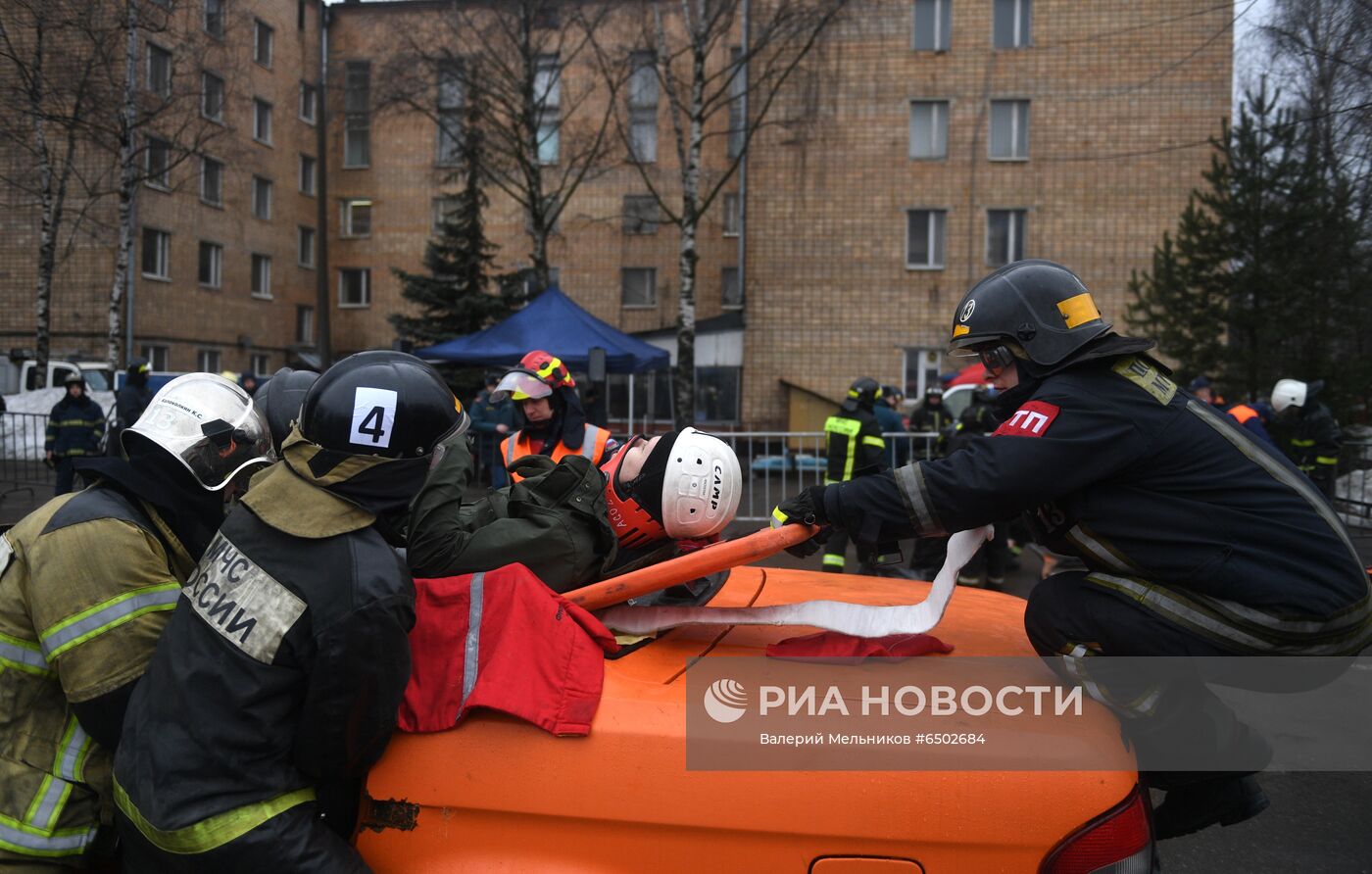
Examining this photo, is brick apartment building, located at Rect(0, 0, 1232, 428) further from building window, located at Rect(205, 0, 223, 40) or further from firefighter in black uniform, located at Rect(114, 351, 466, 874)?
firefighter in black uniform, located at Rect(114, 351, 466, 874)

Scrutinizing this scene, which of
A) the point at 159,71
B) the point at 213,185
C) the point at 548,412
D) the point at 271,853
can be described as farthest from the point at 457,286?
the point at 271,853

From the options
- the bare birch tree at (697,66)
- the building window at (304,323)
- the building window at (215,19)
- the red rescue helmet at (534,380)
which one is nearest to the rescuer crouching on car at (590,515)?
the red rescue helmet at (534,380)

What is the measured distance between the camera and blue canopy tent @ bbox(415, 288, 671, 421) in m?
14.9

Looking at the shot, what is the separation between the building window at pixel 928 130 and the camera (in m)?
23.4

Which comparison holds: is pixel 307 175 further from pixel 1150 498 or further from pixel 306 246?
pixel 1150 498

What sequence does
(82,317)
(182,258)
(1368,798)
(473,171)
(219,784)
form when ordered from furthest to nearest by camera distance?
(182,258) → (82,317) → (473,171) → (1368,798) → (219,784)

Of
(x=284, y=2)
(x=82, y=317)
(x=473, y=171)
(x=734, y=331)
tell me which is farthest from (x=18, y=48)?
(x=284, y=2)

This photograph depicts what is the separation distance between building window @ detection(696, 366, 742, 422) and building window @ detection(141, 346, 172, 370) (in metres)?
15.4

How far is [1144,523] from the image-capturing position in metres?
2.04

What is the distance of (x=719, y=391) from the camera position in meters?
23.9

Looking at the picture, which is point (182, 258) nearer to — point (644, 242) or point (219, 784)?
point (644, 242)

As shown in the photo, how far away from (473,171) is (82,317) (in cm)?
1170

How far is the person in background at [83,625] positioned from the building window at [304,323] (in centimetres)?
3316

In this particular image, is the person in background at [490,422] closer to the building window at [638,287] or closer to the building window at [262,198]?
the building window at [638,287]
